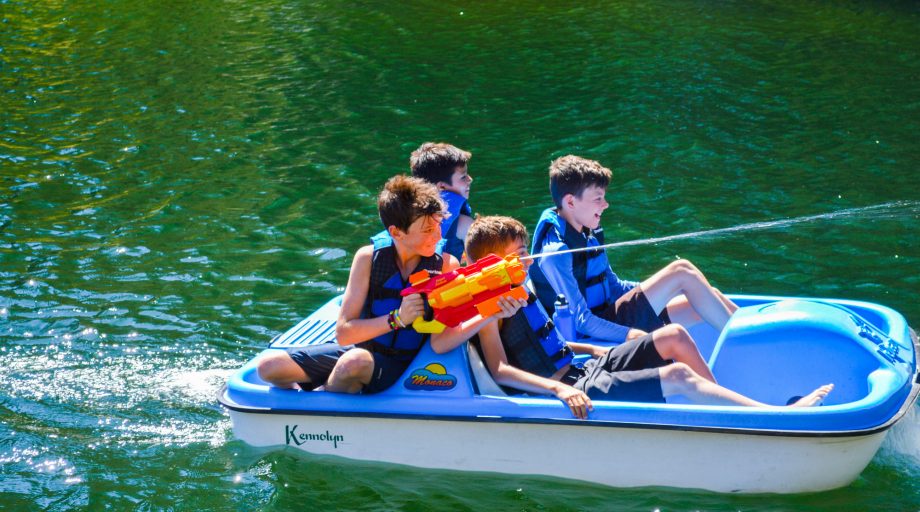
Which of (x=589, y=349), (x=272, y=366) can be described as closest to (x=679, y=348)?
(x=589, y=349)

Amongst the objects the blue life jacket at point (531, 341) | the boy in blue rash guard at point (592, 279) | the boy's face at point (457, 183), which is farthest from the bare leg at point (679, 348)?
the boy's face at point (457, 183)

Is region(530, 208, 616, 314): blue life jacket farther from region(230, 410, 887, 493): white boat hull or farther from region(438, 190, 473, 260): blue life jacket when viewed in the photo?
region(230, 410, 887, 493): white boat hull

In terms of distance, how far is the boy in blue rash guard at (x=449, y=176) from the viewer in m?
5.93

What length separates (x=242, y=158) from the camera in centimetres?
1041

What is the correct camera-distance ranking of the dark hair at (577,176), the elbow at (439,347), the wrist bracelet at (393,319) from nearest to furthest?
the wrist bracelet at (393,319), the elbow at (439,347), the dark hair at (577,176)

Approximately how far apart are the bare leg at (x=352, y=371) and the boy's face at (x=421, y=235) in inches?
21.8

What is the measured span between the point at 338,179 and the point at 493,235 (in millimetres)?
5124

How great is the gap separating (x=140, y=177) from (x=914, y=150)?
7.51 metres

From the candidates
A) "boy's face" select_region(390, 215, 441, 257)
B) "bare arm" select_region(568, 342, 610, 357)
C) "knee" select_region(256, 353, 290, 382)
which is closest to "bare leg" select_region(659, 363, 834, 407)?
"bare arm" select_region(568, 342, 610, 357)

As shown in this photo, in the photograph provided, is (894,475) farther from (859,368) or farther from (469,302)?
(469,302)

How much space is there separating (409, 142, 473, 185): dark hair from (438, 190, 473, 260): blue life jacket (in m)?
0.10

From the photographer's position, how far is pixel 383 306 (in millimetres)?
4945

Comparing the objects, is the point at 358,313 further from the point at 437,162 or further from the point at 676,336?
the point at 676,336

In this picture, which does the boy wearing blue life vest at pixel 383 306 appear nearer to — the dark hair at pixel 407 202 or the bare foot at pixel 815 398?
the dark hair at pixel 407 202
